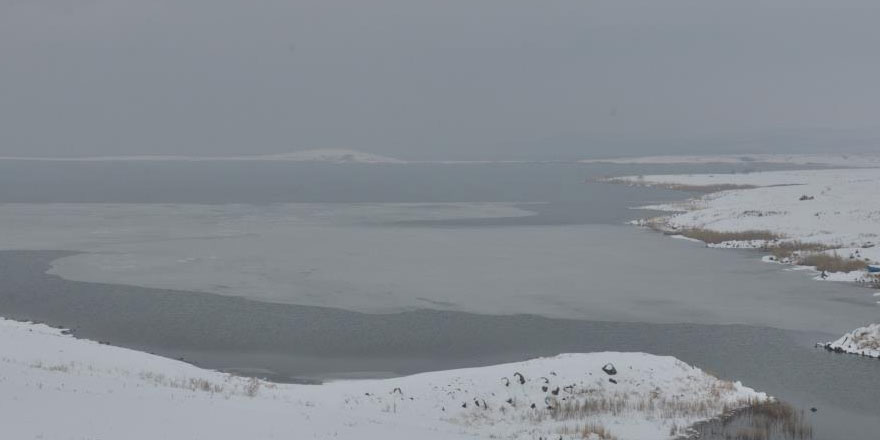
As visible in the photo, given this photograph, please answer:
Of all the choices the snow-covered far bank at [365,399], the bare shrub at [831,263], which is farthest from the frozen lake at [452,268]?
the snow-covered far bank at [365,399]

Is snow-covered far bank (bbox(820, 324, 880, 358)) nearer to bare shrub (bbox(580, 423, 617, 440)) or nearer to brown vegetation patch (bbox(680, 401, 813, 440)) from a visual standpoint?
brown vegetation patch (bbox(680, 401, 813, 440))

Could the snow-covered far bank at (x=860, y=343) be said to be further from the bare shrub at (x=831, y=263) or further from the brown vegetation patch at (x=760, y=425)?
the bare shrub at (x=831, y=263)

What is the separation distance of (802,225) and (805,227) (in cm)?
117

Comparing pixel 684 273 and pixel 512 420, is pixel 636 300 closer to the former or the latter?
pixel 684 273

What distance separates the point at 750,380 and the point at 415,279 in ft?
66.7

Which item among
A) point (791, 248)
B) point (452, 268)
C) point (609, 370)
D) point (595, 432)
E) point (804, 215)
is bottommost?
point (452, 268)

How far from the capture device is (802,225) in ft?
195

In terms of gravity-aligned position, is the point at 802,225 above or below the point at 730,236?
above

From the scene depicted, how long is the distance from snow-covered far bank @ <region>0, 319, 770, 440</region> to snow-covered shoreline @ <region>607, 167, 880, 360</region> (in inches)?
399

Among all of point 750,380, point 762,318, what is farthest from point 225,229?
point 750,380

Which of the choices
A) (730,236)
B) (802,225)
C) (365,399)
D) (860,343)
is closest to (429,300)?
(365,399)

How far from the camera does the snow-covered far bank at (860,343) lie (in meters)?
27.5

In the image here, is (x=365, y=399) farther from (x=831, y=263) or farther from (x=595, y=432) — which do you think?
(x=831, y=263)

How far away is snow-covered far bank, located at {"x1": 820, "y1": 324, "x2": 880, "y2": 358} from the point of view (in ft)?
90.2
